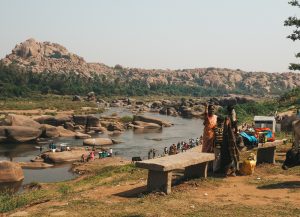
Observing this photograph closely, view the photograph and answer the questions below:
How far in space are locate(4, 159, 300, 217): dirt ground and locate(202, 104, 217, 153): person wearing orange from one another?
1002 millimetres

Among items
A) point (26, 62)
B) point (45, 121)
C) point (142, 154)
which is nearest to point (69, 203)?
point (142, 154)

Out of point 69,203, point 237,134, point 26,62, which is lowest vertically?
point 69,203

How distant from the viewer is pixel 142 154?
126 ft

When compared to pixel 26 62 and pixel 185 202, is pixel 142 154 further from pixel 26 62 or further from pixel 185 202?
pixel 26 62

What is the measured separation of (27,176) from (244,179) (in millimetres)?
19820

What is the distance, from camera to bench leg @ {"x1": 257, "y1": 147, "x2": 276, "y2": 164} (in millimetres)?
13898

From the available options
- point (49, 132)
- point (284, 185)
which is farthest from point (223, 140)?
point (49, 132)

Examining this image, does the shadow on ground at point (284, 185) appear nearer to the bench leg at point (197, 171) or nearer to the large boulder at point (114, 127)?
the bench leg at point (197, 171)

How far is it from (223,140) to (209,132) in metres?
0.47

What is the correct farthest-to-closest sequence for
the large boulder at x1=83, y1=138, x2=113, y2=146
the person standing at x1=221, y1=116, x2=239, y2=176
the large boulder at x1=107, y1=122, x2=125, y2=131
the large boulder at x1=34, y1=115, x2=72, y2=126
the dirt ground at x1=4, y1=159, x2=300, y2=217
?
the large boulder at x1=107, y1=122, x2=125, y2=131 < the large boulder at x1=34, y1=115, x2=72, y2=126 < the large boulder at x1=83, y1=138, x2=113, y2=146 < the person standing at x1=221, y1=116, x2=239, y2=176 < the dirt ground at x1=4, y1=159, x2=300, y2=217

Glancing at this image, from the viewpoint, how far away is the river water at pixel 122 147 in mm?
28295

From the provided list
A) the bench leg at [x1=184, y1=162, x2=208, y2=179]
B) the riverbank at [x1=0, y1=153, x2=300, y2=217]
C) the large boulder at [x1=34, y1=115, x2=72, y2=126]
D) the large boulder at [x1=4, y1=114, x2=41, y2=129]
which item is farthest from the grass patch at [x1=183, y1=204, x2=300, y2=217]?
the large boulder at [x1=34, y1=115, x2=72, y2=126]

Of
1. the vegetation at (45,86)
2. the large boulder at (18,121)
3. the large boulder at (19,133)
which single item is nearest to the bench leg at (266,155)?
the large boulder at (19,133)

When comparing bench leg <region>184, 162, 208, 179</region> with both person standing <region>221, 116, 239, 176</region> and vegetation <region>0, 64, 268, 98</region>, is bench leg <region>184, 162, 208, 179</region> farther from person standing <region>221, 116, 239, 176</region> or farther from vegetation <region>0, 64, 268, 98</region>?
vegetation <region>0, 64, 268, 98</region>
